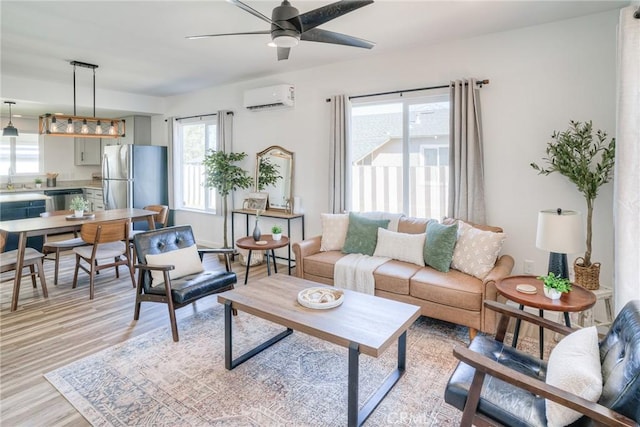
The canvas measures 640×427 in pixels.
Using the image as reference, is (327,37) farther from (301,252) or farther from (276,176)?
(276,176)

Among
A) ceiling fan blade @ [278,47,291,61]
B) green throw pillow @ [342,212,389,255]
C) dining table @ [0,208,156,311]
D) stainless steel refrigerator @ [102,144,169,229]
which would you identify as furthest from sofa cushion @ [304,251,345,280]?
stainless steel refrigerator @ [102,144,169,229]

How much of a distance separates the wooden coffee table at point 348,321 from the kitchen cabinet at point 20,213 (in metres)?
4.85

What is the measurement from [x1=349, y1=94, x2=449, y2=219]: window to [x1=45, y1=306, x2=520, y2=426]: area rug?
5.41 feet

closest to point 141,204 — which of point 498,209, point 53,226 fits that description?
point 53,226

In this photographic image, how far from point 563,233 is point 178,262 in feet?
10.3

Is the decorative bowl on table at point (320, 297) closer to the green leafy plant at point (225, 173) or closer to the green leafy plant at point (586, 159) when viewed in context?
the green leafy plant at point (586, 159)

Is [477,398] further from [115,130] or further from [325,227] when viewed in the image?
[115,130]

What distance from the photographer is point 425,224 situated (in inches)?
148

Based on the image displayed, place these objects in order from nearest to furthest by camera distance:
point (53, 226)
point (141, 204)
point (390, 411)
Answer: point (390, 411) → point (53, 226) → point (141, 204)

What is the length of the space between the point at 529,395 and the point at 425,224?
226cm

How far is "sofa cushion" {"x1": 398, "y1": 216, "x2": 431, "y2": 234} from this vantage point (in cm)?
377

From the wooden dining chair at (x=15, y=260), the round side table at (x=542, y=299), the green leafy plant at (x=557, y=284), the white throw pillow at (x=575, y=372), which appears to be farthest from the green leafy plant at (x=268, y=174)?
the white throw pillow at (x=575, y=372)

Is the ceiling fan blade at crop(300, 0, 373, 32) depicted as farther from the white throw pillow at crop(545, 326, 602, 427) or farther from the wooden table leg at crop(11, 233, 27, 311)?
the wooden table leg at crop(11, 233, 27, 311)

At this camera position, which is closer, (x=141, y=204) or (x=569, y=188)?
(x=569, y=188)
